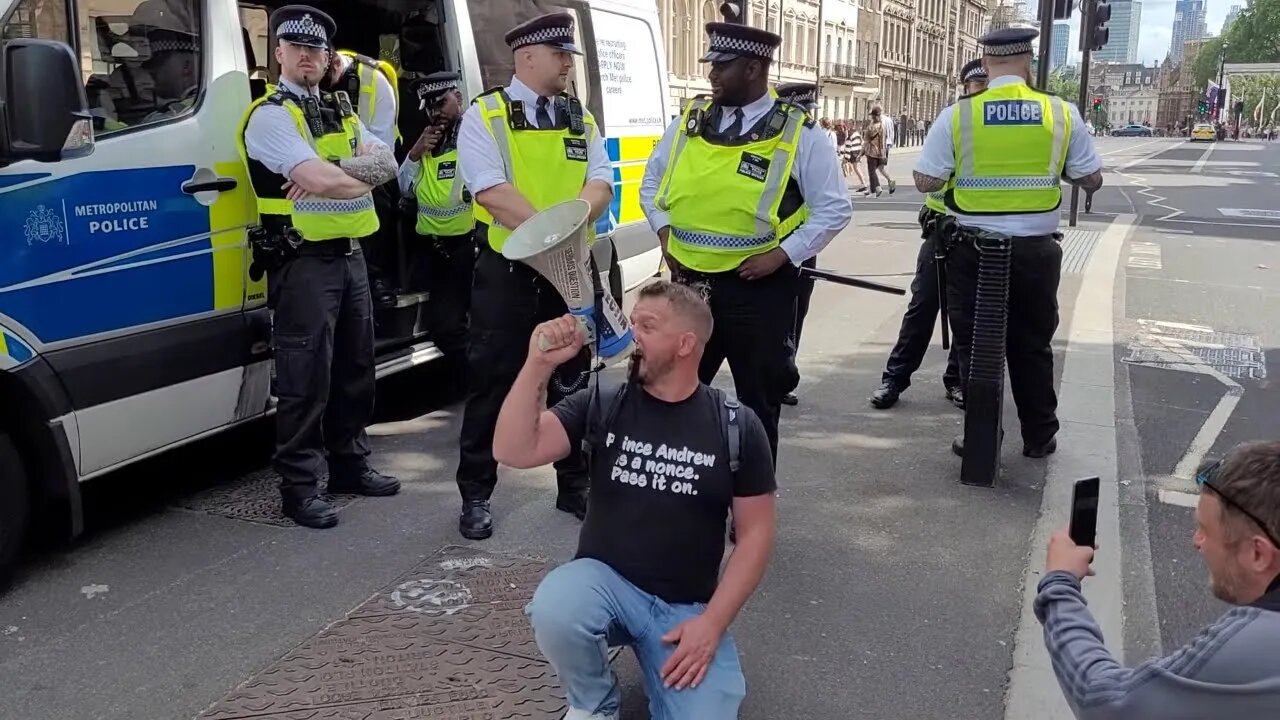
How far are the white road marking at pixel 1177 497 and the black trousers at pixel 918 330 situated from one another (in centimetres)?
172

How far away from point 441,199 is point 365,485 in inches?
68.1

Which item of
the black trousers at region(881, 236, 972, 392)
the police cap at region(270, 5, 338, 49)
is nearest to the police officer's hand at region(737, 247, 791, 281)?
the police cap at region(270, 5, 338, 49)

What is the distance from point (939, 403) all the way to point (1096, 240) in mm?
9528

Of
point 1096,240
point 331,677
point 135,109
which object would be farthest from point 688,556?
point 1096,240

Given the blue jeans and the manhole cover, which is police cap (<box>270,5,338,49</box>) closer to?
the manhole cover

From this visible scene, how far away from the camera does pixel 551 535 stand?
4465 mm

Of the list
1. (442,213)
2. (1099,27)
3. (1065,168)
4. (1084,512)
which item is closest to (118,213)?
(442,213)

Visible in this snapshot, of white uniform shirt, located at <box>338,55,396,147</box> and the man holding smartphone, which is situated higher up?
white uniform shirt, located at <box>338,55,396,147</box>

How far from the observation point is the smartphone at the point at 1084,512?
6.89 feet

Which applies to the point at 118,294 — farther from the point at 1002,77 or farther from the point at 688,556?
the point at 1002,77

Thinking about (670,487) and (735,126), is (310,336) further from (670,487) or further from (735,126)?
(670,487)

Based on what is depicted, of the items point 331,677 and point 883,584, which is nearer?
point 331,677

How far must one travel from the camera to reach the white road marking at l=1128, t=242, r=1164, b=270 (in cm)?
1251

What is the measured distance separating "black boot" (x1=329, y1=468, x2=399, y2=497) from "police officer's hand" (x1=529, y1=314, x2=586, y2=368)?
8.12 feet
